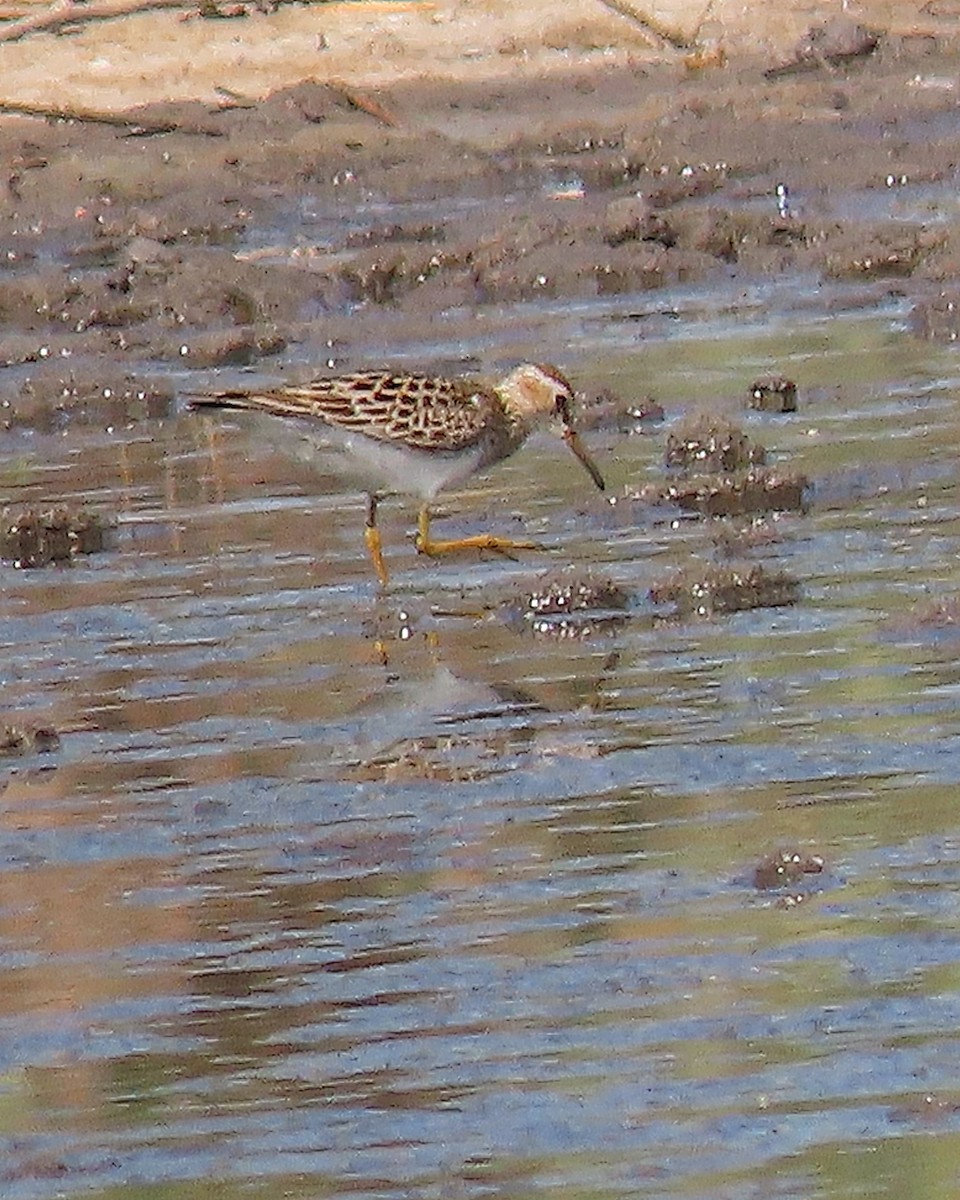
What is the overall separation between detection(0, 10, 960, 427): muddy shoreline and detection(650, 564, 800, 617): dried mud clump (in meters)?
3.60

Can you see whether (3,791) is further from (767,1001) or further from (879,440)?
(879,440)

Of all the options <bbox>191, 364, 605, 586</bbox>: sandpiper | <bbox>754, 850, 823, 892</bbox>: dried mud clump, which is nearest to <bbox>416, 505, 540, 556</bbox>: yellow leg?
<bbox>191, 364, 605, 586</bbox>: sandpiper

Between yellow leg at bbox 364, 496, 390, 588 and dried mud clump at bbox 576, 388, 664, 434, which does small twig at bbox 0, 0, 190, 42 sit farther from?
yellow leg at bbox 364, 496, 390, 588

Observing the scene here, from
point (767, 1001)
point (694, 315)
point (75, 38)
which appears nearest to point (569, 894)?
point (767, 1001)

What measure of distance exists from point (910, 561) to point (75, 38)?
33.0 feet

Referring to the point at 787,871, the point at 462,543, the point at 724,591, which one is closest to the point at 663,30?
the point at 462,543

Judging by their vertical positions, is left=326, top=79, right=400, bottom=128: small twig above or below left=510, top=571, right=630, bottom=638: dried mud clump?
above

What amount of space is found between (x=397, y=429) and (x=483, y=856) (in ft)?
10.9

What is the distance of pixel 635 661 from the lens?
830 centimetres

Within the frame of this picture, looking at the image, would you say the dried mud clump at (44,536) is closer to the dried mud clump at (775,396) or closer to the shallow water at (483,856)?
the shallow water at (483,856)

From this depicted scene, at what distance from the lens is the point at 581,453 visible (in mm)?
10312

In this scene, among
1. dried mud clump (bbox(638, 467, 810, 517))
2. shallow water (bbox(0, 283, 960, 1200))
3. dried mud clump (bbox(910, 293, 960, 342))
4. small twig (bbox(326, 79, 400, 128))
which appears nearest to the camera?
shallow water (bbox(0, 283, 960, 1200))

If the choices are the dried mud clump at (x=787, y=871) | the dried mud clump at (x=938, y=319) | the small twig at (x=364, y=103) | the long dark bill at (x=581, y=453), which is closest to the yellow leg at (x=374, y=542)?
the long dark bill at (x=581, y=453)

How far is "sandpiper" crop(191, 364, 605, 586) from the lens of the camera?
32.5ft
